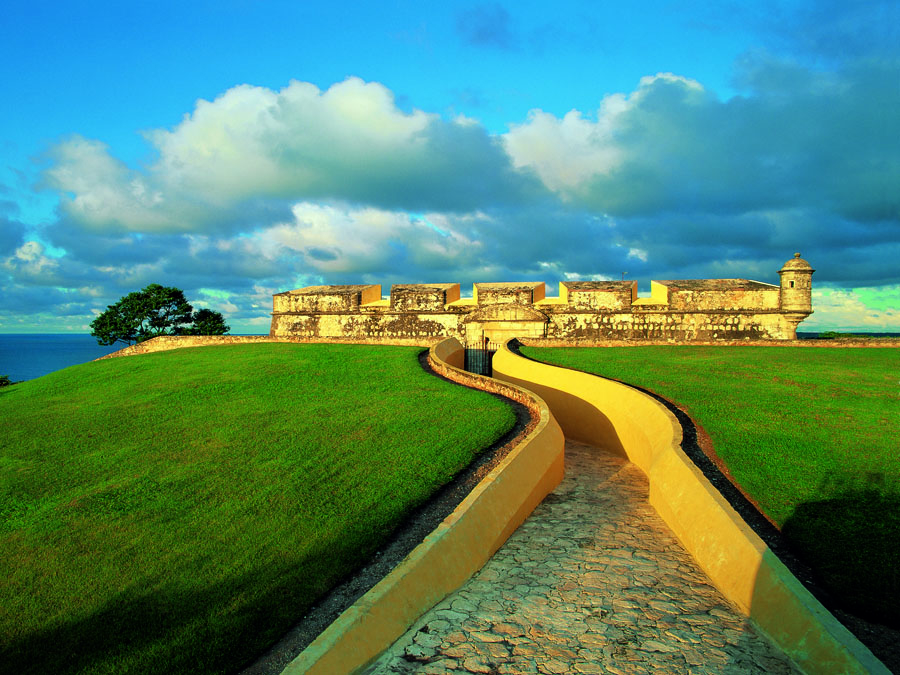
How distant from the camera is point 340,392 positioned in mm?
12992

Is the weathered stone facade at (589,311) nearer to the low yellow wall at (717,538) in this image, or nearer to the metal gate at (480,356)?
the metal gate at (480,356)

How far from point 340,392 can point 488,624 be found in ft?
28.9

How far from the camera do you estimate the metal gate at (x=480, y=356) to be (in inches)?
864

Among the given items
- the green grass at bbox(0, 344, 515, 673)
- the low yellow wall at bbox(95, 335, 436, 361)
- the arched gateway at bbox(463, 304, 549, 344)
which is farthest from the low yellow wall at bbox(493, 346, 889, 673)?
the low yellow wall at bbox(95, 335, 436, 361)

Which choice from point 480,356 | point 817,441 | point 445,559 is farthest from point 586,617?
point 480,356

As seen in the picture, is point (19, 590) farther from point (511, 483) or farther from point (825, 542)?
point (825, 542)

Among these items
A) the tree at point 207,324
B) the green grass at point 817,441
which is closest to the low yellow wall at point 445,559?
the green grass at point 817,441

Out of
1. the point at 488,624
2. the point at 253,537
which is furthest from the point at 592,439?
the point at 253,537

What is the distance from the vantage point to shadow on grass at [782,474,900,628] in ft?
14.7

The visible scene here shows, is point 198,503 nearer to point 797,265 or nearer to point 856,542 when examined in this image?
point 856,542

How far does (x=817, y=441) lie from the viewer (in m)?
7.82

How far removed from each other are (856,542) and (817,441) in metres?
3.04

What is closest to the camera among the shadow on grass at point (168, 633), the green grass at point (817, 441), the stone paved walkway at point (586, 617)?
the shadow on grass at point (168, 633)

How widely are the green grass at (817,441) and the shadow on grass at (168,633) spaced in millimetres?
5231
